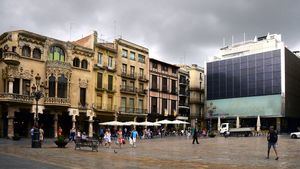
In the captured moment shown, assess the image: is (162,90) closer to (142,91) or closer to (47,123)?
(142,91)

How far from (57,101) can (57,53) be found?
20.4 ft

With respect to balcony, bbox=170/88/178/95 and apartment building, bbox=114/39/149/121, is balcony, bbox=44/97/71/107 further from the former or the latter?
balcony, bbox=170/88/178/95

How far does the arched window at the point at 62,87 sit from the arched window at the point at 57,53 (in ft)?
7.90

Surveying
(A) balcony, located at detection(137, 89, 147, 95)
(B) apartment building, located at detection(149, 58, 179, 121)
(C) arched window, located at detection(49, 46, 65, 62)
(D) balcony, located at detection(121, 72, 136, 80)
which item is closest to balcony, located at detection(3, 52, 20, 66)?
(C) arched window, located at detection(49, 46, 65, 62)

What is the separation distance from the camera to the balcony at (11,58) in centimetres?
4078

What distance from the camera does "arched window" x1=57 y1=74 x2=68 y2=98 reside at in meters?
46.5

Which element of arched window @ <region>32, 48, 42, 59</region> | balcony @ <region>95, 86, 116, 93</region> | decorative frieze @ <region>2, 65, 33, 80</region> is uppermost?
arched window @ <region>32, 48, 42, 59</region>

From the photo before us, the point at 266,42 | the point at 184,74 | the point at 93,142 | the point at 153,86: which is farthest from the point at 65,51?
the point at 266,42

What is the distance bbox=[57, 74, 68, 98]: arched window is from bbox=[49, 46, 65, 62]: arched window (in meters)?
2.41

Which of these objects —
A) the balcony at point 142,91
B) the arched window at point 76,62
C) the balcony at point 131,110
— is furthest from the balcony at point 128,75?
the arched window at point 76,62

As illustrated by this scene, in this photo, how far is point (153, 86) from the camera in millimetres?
64062

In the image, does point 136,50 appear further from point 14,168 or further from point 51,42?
point 14,168

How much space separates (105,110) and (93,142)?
93.2 feet

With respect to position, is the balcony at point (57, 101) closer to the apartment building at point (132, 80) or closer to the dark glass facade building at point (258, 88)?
the apartment building at point (132, 80)
